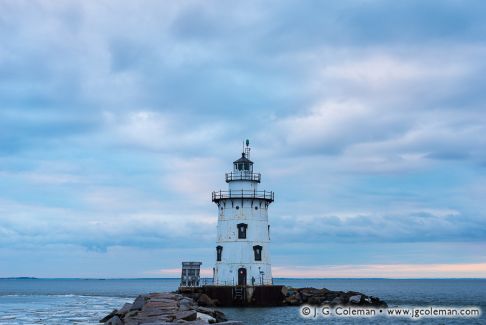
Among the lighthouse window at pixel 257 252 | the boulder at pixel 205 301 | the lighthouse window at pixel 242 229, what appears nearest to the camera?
the boulder at pixel 205 301

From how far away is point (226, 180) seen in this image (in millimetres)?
55781

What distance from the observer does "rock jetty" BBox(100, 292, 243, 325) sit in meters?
33.5

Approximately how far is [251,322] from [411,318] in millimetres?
15097

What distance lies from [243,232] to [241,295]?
501 cm

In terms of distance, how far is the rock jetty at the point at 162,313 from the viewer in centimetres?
3347

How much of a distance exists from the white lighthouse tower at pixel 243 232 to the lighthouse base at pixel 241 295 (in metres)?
1.20

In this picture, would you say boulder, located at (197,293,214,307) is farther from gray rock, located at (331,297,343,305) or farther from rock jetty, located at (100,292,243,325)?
gray rock, located at (331,297,343,305)

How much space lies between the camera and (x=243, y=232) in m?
54.5

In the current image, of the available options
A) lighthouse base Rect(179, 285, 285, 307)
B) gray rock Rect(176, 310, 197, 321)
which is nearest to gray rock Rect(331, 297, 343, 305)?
lighthouse base Rect(179, 285, 285, 307)

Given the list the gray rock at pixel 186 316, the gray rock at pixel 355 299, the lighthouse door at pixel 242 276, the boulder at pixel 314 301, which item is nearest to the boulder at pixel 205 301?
the lighthouse door at pixel 242 276

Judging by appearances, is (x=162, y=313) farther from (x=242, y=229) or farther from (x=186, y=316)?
(x=242, y=229)

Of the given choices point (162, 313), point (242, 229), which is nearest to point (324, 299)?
point (242, 229)

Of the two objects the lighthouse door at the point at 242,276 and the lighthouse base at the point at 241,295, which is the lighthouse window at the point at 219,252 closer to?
the lighthouse door at the point at 242,276

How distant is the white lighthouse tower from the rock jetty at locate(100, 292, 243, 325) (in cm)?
1000
